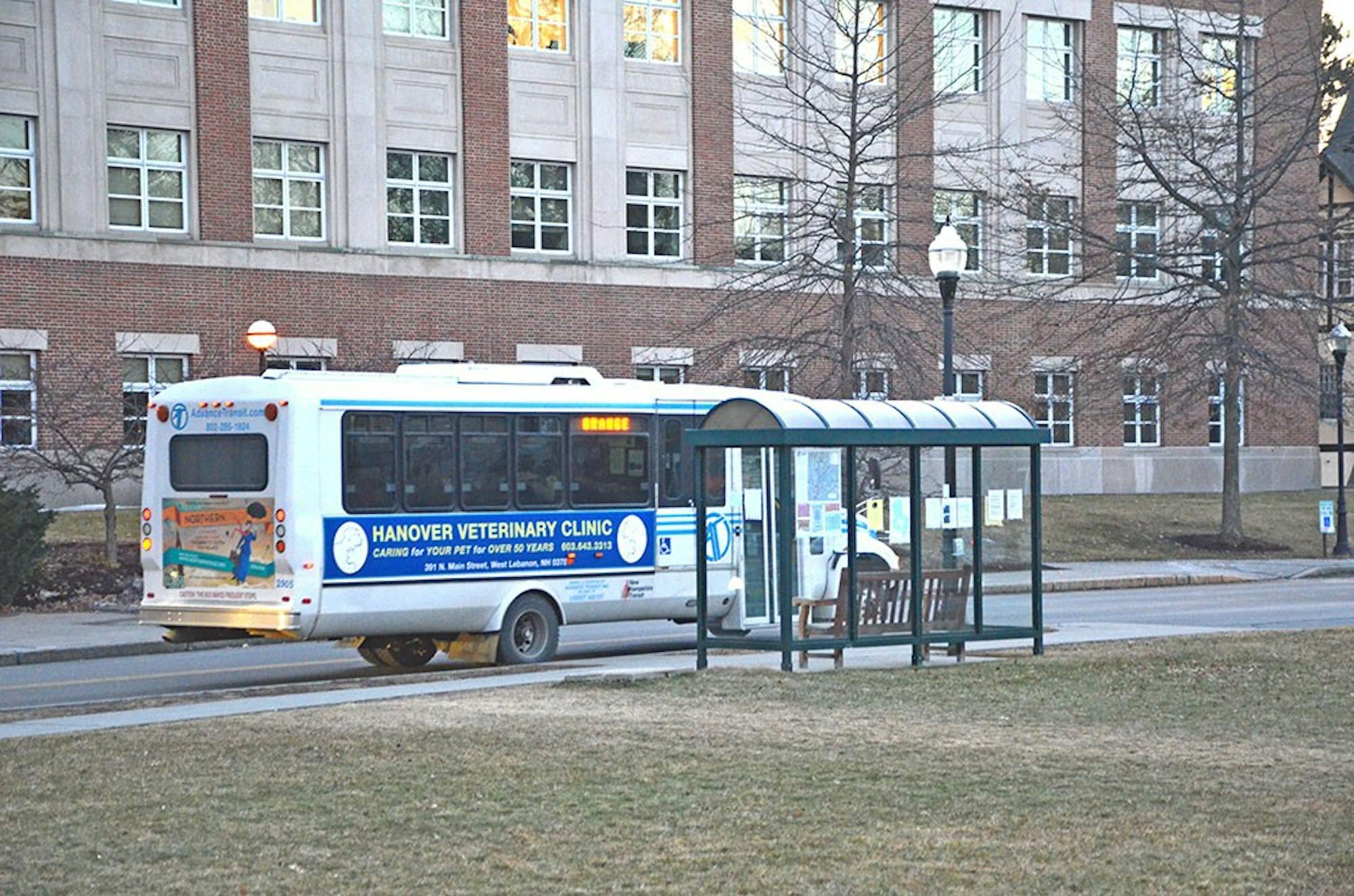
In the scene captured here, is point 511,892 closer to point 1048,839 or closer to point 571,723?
point 1048,839

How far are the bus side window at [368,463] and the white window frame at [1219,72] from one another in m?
25.8

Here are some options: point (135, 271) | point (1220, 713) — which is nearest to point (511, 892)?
point (1220, 713)

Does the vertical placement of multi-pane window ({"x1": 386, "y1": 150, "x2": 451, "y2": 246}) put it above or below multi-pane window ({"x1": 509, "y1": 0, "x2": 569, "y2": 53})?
below

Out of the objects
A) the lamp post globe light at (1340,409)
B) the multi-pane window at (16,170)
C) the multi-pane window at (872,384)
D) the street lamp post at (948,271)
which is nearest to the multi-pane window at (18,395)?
Answer: the multi-pane window at (16,170)

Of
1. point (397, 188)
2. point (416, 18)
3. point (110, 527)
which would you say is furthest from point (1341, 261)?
point (110, 527)

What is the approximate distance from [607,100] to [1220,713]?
3308cm

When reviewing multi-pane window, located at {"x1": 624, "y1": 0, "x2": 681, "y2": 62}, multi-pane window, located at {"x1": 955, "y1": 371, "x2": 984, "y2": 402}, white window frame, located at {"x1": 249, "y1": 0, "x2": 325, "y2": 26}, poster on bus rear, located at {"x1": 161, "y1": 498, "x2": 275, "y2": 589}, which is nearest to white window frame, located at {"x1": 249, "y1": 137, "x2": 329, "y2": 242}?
white window frame, located at {"x1": 249, "y1": 0, "x2": 325, "y2": 26}

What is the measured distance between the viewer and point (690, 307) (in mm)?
46375

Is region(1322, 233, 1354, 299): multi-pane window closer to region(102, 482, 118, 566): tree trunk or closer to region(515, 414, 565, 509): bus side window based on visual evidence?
region(102, 482, 118, 566): tree trunk

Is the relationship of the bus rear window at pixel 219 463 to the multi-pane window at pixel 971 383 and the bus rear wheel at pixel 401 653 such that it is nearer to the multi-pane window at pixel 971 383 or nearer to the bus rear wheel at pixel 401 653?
the bus rear wheel at pixel 401 653

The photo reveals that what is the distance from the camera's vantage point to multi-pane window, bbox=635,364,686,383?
151 feet

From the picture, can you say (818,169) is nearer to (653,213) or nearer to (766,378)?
(653,213)

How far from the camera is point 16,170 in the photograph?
3866 cm

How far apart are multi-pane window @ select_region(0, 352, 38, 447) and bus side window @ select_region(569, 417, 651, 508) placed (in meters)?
16.4
